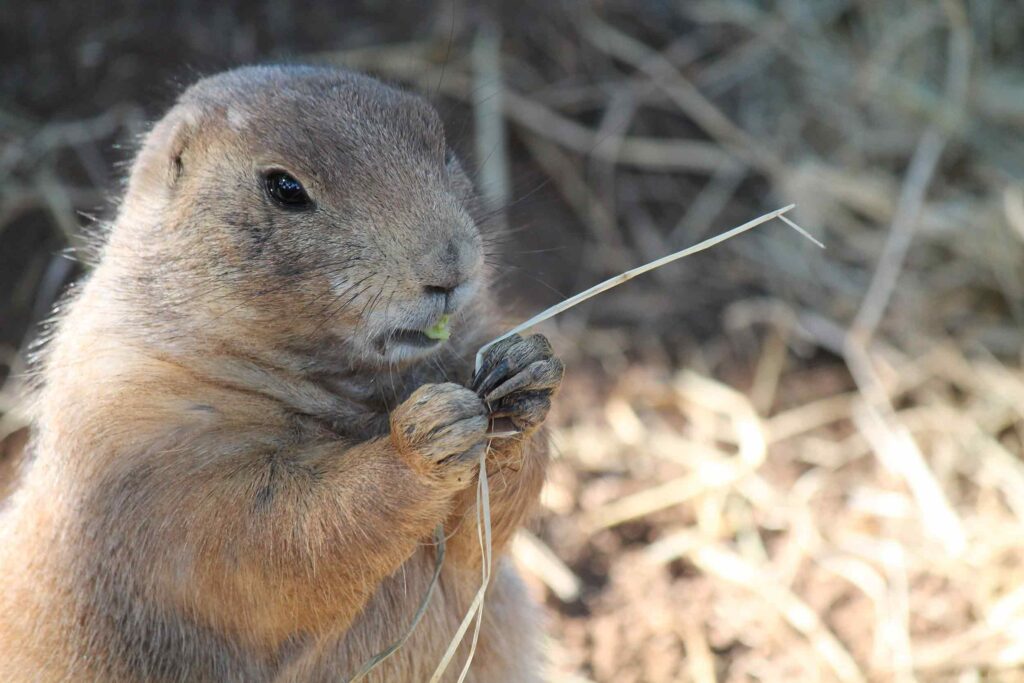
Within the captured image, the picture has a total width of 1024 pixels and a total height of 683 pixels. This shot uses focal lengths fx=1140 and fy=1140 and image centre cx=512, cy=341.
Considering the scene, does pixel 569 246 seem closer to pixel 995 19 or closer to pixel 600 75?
pixel 600 75

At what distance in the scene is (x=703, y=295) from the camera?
5676mm

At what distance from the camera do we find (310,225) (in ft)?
8.49

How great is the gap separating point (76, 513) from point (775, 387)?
11.1 feet

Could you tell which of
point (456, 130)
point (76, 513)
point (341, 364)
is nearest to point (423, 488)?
point (341, 364)

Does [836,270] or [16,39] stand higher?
[16,39]

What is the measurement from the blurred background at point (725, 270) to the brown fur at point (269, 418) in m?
0.87

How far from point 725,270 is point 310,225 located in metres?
3.58

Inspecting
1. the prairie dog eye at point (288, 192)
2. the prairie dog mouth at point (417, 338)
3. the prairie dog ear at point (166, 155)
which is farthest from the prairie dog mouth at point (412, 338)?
the prairie dog ear at point (166, 155)

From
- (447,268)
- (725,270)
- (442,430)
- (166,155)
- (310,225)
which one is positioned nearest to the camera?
(442,430)

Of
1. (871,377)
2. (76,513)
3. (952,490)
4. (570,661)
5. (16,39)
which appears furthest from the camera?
(16,39)

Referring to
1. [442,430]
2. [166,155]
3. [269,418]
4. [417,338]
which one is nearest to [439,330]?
[417,338]

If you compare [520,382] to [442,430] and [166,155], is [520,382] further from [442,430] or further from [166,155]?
[166,155]

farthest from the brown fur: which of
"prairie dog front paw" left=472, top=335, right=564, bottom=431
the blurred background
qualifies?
the blurred background

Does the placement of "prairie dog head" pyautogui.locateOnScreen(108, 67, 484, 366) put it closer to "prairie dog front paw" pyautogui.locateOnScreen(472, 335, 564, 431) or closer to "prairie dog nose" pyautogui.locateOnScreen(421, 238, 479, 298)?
"prairie dog nose" pyautogui.locateOnScreen(421, 238, 479, 298)
